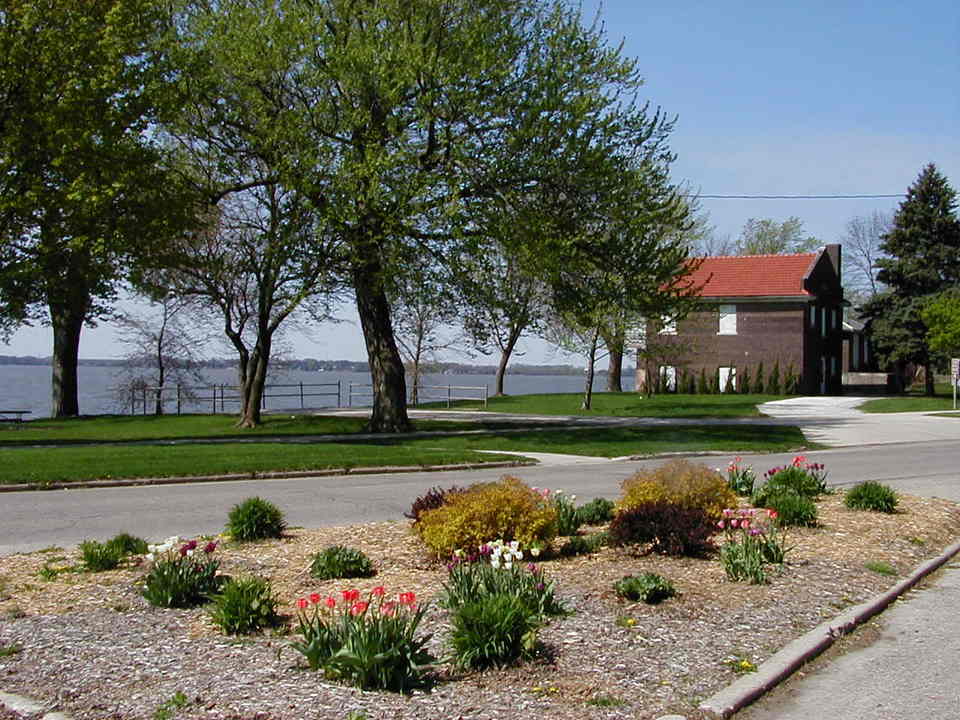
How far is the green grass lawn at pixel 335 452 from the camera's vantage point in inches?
714

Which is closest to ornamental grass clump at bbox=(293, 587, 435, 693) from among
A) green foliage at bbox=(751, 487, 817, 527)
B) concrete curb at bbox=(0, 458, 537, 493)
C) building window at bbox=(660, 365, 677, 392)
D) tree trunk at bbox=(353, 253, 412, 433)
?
green foliage at bbox=(751, 487, 817, 527)

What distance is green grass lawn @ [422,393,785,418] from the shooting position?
41344 mm

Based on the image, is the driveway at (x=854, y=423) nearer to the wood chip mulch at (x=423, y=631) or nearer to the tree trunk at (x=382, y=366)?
the tree trunk at (x=382, y=366)

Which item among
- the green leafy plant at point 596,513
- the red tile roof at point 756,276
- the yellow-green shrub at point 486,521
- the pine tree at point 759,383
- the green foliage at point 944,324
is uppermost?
the red tile roof at point 756,276

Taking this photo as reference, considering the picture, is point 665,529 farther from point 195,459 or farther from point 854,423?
point 854,423

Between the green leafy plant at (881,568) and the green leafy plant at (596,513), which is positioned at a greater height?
the green leafy plant at (596,513)

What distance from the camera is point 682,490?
10891 millimetres

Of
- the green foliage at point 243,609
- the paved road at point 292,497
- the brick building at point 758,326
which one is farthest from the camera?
the brick building at point 758,326

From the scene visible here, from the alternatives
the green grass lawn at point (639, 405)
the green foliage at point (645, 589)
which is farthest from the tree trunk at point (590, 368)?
the green foliage at point (645, 589)

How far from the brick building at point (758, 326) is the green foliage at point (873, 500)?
4161 cm

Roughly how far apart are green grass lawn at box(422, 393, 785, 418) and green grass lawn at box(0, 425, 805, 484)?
399 inches

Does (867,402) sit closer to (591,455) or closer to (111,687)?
(591,455)

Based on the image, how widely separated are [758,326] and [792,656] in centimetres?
5169

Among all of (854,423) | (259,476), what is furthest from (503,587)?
(854,423)
